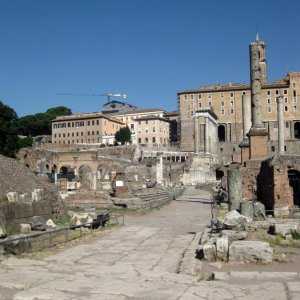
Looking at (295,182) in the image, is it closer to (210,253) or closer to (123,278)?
(210,253)

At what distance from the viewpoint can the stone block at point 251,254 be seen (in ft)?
29.2

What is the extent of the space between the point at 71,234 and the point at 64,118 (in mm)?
112232

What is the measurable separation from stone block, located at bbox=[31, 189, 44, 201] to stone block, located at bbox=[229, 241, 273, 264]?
7584 millimetres

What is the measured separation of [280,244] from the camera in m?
11.0

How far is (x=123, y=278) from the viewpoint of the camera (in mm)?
7551

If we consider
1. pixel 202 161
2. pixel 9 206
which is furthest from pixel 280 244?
pixel 202 161

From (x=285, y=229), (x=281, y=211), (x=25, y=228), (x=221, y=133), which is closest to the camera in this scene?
(x=285, y=229)

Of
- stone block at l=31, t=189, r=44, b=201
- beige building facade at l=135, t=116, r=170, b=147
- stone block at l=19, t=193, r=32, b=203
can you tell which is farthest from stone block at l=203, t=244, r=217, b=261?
beige building facade at l=135, t=116, r=170, b=147

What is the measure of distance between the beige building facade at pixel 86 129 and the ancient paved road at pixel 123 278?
10468 cm

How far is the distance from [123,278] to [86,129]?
369 feet

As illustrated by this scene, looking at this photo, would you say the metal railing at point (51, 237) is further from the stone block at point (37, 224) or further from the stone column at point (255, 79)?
the stone column at point (255, 79)

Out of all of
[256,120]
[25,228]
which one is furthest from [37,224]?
[256,120]

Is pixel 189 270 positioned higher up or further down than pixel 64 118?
further down

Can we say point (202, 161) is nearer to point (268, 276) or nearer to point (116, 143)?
point (116, 143)
